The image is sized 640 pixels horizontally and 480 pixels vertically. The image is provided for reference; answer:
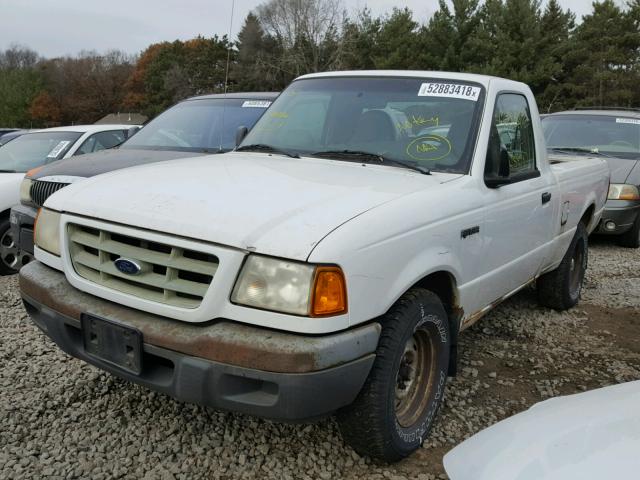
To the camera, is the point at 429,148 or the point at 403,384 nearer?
the point at 403,384

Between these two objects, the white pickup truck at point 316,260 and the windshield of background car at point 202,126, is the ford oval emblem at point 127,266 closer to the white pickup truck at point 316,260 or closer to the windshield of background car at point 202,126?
the white pickup truck at point 316,260

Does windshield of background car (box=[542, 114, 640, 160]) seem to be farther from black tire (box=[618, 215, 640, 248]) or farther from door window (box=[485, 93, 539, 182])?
door window (box=[485, 93, 539, 182])

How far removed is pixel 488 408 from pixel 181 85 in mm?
64464

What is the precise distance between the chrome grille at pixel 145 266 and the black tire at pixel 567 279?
3.51 metres

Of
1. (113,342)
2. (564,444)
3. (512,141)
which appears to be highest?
(512,141)

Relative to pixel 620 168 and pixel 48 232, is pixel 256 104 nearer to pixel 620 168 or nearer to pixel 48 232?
pixel 48 232

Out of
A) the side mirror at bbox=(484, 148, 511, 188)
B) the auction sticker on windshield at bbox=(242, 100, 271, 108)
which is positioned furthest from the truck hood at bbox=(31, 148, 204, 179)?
the side mirror at bbox=(484, 148, 511, 188)

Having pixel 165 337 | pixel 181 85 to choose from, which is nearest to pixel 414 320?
pixel 165 337

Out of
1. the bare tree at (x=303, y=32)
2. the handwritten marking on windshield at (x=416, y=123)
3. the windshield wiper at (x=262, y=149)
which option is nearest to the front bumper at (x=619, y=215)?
the handwritten marking on windshield at (x=416, y=123)

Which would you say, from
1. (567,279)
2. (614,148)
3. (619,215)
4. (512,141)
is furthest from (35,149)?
(614,148)

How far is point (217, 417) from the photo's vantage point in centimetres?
303

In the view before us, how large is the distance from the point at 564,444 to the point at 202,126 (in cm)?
491

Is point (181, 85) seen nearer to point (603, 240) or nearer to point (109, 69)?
point (109, 69)

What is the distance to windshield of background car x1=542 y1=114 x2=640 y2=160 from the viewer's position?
8359 millimetres
